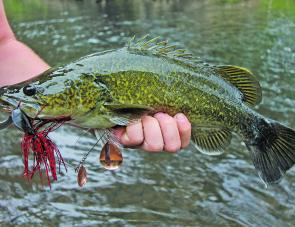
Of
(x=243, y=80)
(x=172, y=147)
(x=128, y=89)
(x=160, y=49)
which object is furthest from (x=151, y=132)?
(x=243, y=80)

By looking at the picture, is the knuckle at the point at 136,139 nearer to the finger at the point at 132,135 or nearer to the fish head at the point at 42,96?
the finger at the point at 132,135

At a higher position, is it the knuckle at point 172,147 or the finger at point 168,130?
the finger at point 168,130

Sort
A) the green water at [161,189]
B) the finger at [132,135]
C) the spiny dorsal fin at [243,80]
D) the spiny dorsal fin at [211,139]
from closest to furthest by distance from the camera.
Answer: the finger at [132,135], the spiny dorsal fin at [243,80], the spiny dorsal fin at [211,139], the green water at [161,189]

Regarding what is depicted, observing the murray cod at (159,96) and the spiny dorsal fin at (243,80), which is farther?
the spiny dorsal fin at (243,80)

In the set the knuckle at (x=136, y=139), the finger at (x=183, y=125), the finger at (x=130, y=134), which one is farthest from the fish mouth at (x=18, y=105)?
the finger at (x=183, y=125)

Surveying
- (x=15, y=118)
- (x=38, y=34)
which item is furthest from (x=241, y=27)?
(x=15, y=118)

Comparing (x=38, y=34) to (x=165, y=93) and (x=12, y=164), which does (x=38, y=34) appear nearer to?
(x=12, y=164)

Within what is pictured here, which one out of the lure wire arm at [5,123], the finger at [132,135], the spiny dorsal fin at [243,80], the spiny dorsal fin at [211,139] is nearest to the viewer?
the lure wire arm at [5,123]

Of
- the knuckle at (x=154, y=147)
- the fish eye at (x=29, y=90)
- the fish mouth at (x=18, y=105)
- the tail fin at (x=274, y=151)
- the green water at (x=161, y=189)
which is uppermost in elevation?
the fish eye at (x=29, y=90)

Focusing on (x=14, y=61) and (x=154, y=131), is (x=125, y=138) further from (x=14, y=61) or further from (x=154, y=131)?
→ (x=14, y=61)
